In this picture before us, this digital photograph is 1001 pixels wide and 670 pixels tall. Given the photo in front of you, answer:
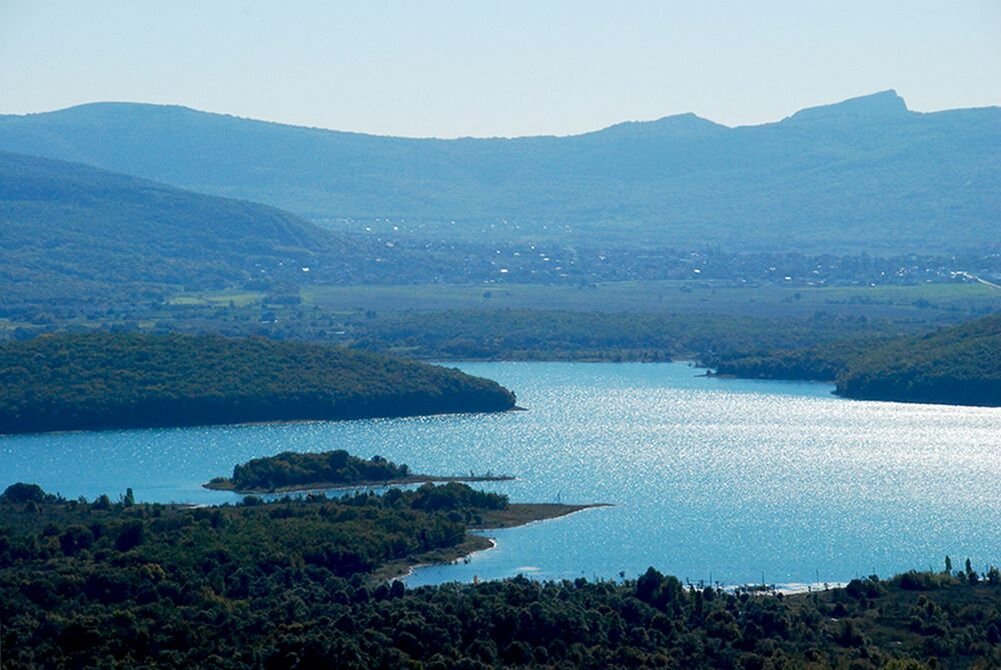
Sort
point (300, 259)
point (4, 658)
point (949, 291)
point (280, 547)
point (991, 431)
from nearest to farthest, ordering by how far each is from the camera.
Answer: point (4, 658), point (280, 547), point (991, 431), point (949, 291), point (300, 259)

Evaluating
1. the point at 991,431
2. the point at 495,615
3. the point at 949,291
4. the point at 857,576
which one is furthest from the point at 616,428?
the point at 949,291

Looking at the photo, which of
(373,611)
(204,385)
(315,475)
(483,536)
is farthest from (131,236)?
(373,611)

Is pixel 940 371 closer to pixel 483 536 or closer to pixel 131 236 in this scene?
pixel 483 536

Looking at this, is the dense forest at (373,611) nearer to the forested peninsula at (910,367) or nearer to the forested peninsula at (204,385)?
the forested peninsula at (204,385)

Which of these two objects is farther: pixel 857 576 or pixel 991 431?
pixel 991 431

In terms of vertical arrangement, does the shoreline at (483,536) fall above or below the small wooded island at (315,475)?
below

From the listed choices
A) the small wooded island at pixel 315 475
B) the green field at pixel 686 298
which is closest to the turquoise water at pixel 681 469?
the small wooded island at pixel 315 475

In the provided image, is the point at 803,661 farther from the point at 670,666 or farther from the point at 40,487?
the point at 40,487
